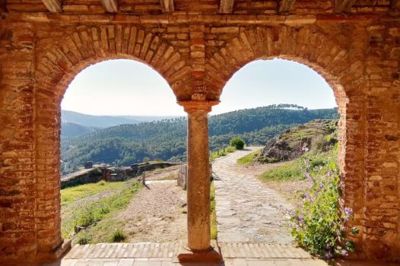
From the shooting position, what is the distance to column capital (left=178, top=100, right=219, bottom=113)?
5008 millimetres

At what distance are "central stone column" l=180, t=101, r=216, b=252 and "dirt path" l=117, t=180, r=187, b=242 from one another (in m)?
2.43

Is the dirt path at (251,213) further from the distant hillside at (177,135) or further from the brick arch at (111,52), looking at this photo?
the distant hillside at (177,135)

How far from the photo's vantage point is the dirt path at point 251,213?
6.10 metres

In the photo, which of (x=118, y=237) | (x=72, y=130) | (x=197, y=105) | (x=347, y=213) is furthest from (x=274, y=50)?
(x=72, y=130)

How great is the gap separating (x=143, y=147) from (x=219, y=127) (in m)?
12.6

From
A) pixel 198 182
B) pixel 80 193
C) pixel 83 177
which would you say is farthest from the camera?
pixel 83 177

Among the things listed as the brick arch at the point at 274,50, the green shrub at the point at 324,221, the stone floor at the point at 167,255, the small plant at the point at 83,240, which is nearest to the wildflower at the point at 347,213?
the green shrub at the point at 324,221

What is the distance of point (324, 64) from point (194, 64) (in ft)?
6.18

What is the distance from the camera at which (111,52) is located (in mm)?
5039

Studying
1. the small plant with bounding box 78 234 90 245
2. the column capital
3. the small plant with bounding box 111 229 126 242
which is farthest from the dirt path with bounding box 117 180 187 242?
the column capital

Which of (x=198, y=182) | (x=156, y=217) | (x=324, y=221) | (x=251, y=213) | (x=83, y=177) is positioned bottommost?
(x=83, y=177)

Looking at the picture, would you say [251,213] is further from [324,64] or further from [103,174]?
[103,174]

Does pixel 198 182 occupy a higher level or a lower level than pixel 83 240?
higher

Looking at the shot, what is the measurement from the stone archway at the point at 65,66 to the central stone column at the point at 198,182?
50cm
